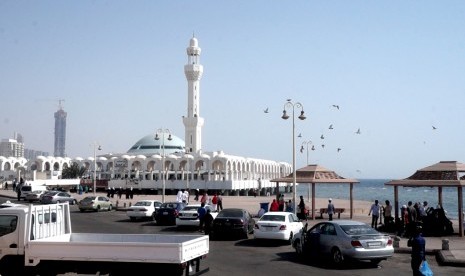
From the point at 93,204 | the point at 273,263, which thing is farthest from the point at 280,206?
the point at 93,204

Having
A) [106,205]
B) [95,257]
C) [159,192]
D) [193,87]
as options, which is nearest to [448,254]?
[95,257]

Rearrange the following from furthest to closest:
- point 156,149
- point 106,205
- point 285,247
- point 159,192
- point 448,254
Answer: point 156,149 → point 159,192 → point 106,205 → point 285,247 → point 448,254

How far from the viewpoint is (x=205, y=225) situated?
2272 cm

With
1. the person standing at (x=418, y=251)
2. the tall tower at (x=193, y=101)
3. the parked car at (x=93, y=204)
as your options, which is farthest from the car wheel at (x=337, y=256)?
the tall tower at (x=193, y=101)

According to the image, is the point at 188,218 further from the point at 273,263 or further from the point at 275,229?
the point at 273,263

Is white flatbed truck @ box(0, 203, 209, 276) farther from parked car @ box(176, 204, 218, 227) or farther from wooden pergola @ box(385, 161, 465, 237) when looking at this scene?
wooden pergola @ box(385, 161, 465, 237)

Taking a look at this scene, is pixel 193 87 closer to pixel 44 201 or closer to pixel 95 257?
pixel 44 201

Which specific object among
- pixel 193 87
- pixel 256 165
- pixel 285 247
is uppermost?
pixel 193 87

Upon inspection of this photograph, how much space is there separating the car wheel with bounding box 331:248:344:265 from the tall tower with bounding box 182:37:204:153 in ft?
252

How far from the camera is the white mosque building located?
8112 cm

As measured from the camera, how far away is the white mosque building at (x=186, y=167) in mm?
81125

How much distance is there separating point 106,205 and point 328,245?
83.9ft

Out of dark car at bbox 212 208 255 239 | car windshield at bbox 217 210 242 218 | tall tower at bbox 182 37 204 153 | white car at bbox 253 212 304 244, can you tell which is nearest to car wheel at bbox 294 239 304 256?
white car at bbox 253 212 304 244

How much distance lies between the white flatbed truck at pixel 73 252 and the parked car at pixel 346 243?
15.3 feet
